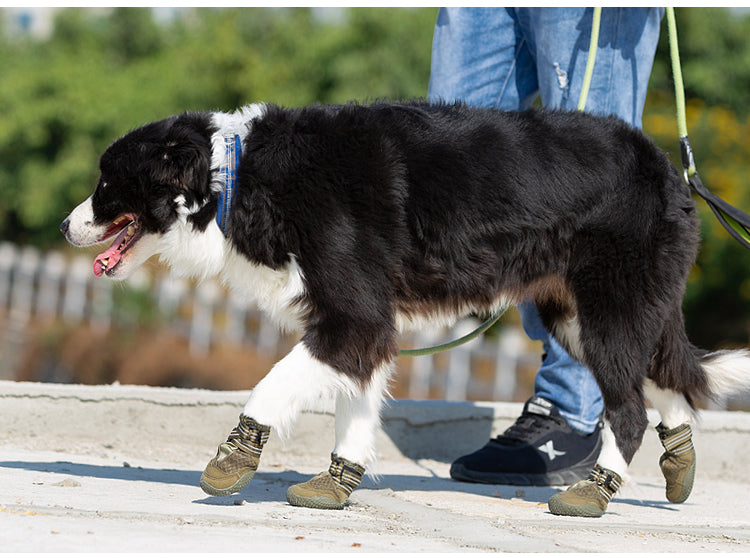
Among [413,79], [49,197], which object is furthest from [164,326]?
[49,197]

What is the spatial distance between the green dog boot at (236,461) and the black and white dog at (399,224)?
0.24m

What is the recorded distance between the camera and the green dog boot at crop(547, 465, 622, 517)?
3.65m

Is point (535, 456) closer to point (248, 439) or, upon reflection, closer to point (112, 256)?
point (248, 439)

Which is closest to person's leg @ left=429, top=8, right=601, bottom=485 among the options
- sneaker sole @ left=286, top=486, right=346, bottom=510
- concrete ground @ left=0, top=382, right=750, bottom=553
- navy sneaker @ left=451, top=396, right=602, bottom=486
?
navy sneaker @ left=451, top=396, right=602, bottom=486

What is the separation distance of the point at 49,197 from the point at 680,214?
2327cm

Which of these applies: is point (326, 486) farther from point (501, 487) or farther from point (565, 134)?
point (565, 134)

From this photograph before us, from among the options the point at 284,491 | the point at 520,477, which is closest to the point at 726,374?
the point at 520,477

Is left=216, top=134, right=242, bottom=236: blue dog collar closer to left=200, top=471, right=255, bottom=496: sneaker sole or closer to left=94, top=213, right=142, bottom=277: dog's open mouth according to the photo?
left=94, top=213, right=142, bottom=277: dog's open mouth

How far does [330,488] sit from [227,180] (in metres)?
1.19

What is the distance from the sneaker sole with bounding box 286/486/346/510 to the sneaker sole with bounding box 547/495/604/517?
842mm

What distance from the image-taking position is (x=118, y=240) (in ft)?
12.4

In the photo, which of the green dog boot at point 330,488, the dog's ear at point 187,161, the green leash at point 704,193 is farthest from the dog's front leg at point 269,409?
the green leash at point 704,193
